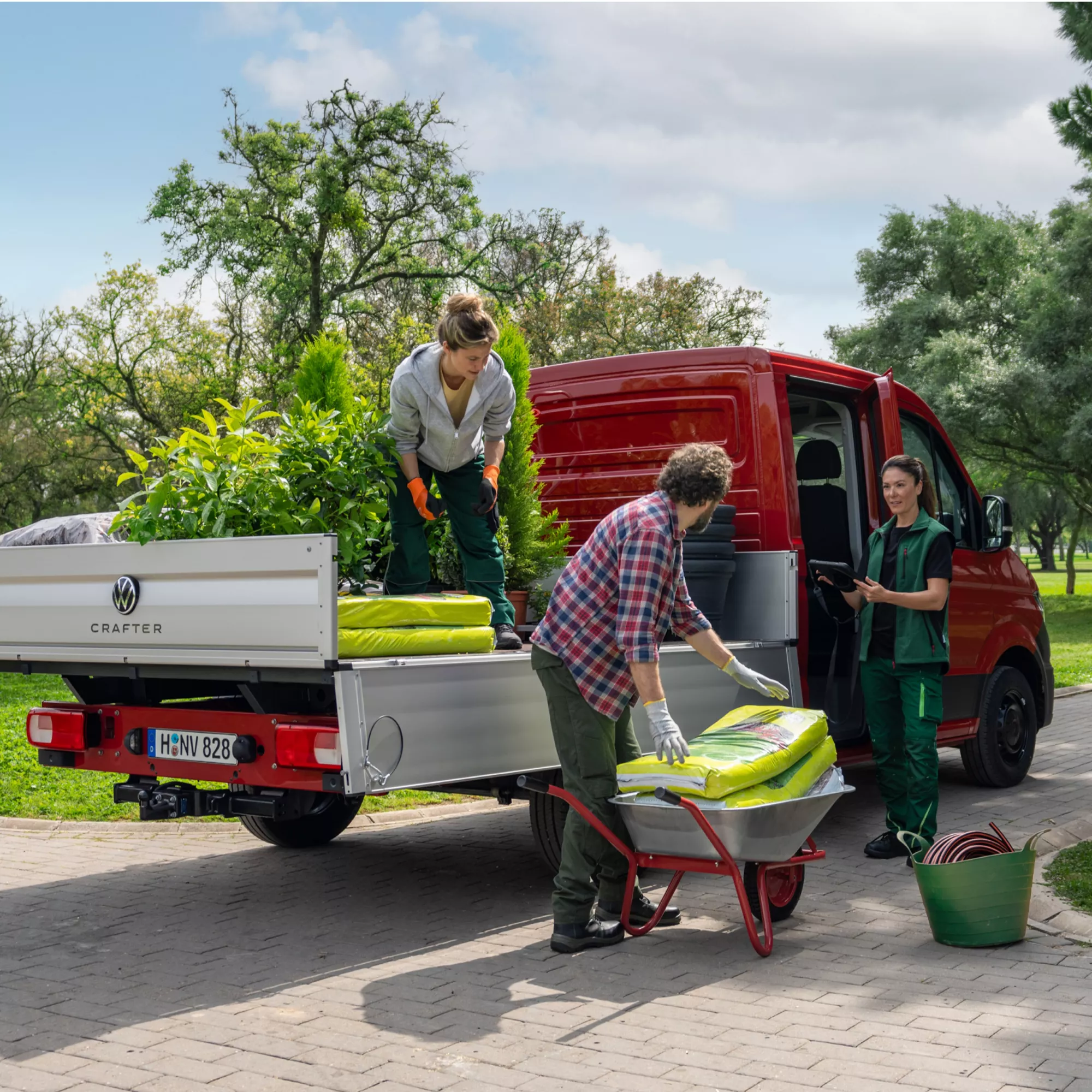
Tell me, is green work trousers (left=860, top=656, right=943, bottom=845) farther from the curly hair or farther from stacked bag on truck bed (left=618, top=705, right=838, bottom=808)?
the curly hair

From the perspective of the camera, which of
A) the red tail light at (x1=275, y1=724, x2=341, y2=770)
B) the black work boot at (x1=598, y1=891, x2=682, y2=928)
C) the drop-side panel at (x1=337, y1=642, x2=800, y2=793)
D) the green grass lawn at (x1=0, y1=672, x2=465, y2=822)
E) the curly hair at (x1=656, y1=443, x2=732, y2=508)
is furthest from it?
the green grass lawn at (x1=0, y1=672, x2=465, y2=822)

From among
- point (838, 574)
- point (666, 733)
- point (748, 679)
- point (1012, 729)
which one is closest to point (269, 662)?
point (666, 733)

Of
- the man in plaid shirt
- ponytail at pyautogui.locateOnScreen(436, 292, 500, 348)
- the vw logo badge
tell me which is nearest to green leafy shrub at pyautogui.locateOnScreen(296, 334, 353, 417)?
ponytail at pyautogui.locateOnScreen(436, 292, 500, 348)

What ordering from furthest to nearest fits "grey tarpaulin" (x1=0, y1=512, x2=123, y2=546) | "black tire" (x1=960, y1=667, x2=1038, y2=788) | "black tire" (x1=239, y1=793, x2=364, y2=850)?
"black tire" (x1=960, y1=667, x2=1038, y2=788)
"black tire" (x1=239, y1=793, x2=364, y2=850)
"grey tarpaulin" (x1=0, y1=512, x2=123, y2=546)

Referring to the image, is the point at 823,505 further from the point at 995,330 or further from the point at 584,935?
the point at 995,330

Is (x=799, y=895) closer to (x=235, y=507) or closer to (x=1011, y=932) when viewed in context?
(x=1011, y=932)

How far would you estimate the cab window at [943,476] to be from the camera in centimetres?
788

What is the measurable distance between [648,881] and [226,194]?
74.9 ft

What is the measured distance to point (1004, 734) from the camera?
866cm

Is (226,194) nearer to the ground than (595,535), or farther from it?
farther from it

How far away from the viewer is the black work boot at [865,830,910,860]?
6703mm

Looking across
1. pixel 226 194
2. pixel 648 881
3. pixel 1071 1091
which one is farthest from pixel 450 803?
pixel 226 194

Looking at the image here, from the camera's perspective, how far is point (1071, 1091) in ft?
11.8

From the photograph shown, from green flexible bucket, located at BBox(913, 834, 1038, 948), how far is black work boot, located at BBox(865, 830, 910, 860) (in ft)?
5.21
